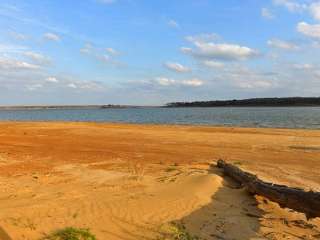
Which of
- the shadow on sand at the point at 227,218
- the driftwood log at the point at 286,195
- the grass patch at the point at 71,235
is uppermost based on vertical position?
the driftwood log at the point at 286,195

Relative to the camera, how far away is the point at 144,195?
9320 millimetres

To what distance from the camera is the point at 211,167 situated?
13578mm

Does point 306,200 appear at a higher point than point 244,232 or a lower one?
higher

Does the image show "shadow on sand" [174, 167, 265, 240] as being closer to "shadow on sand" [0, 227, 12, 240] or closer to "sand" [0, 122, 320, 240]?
"sand" [0, 122, 320, 240]

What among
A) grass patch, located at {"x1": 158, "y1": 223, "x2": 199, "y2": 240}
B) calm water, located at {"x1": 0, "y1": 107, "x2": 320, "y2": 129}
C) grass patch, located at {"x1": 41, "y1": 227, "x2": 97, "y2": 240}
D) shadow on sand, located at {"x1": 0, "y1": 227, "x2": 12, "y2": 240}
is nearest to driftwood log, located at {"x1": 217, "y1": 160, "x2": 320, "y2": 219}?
grass patch, located at {"x1": 158, "y1": 223, "x2": 199, "y2": 240}

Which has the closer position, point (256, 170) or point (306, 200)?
point (306, 200)

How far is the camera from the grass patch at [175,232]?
681 centimetres

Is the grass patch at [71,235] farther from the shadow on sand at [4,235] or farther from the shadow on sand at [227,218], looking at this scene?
the shadow on sand at [227,218]

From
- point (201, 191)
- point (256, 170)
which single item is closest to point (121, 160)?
point (256, 170)

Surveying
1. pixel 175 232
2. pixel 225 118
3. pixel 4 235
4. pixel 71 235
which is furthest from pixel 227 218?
pixel 225 118

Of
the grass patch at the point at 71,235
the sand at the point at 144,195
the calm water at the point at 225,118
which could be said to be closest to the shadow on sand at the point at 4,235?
the sand at the point at 144,195

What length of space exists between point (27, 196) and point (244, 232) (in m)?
4.50

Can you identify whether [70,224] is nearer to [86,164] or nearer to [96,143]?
[86,164]

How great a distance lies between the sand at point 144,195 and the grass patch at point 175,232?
31 mm
